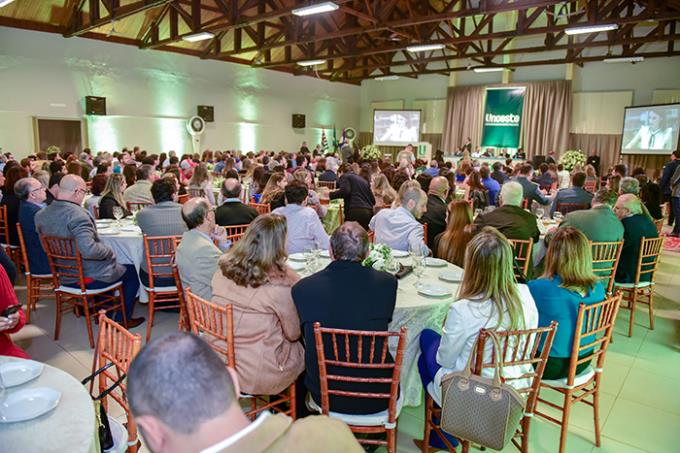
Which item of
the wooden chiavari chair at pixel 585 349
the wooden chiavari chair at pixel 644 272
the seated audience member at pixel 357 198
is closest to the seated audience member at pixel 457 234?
the wooden chiavari chair at pixel 585 349

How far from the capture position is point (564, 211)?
20.9 feet

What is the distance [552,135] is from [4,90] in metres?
16.0

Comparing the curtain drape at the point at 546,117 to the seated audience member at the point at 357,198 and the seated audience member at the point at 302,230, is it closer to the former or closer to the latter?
the seated audience member at the point at 357,198

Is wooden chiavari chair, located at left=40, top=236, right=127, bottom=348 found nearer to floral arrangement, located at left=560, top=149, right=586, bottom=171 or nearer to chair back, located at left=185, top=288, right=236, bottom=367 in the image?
chair back, located at left=185, top=288, right=236, bottom=367

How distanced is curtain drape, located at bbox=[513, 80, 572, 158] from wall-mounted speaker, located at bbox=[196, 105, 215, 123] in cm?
1081

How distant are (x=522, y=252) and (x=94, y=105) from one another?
1154 centimetres

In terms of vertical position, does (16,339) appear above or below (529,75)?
below

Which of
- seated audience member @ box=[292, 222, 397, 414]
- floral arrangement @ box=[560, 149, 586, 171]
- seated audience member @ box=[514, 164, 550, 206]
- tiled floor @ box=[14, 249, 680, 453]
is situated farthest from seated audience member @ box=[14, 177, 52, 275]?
floral arrangement @ box=[560, 149, 586, 171]

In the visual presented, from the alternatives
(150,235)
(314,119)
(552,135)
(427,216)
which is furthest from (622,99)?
(150,235)

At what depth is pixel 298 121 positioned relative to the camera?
17.8 meters

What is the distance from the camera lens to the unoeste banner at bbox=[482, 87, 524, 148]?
16.8 m

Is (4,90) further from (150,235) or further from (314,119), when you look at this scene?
(314,119)

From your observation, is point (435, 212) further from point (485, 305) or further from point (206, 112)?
point (206, 112)

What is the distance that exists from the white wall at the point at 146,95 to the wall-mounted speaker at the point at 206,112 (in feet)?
0.65
